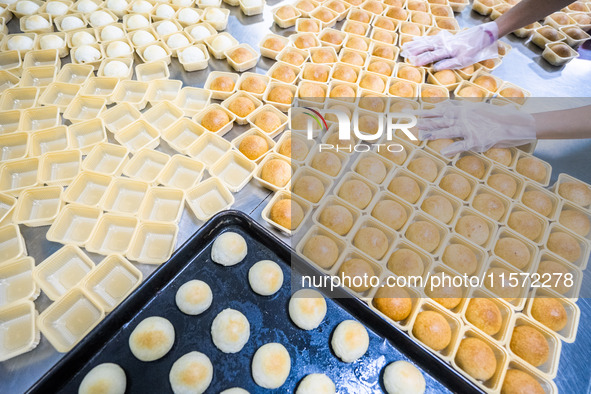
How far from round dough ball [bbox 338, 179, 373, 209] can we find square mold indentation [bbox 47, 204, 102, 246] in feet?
3.54

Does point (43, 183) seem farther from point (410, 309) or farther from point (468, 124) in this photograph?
point (468, 124)

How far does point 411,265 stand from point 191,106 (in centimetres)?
144

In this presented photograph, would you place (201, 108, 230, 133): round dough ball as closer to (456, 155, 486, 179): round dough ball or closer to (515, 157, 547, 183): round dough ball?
(456, 155, 486, 179): round dough ball

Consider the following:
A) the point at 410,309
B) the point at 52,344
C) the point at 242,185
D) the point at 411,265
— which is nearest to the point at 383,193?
the point at 411,265

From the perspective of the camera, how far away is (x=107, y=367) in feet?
3.38

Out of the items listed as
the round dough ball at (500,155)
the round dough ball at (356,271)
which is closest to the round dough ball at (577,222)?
the round dough ball at (500,155)

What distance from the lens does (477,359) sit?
1135 millimetres

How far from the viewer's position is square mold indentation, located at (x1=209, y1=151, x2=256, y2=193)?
1.56 meters

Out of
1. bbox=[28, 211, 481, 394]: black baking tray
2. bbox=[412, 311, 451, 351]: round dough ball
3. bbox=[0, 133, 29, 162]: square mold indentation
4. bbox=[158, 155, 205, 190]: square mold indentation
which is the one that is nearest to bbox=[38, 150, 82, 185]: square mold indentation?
bbox=[0, 133, 29, 162]: square mold indentation

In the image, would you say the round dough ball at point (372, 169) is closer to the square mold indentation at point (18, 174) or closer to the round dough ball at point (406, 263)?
the round dough ball at point (406, 263)

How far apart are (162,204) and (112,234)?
24 cm

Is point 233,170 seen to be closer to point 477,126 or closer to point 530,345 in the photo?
point 477,126

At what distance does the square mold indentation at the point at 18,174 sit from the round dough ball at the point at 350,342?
1499 millimetres

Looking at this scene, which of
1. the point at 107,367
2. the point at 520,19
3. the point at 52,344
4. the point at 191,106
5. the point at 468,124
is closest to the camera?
the point at 107,367
